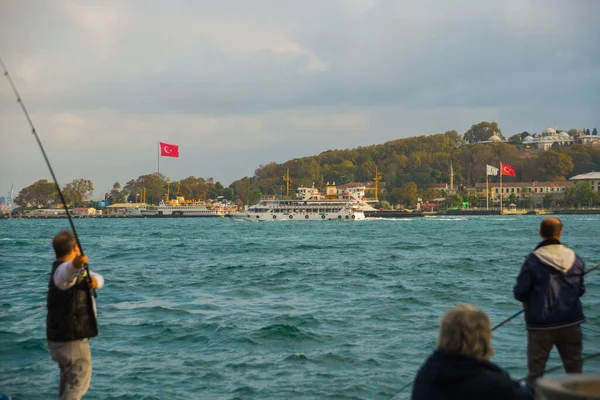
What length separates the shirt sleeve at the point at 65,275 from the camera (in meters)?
4.52

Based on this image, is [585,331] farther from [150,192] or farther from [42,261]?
[150,192]

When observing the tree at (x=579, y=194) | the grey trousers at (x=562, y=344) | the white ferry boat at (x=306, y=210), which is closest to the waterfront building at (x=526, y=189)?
the tree at (x=579, y=194)

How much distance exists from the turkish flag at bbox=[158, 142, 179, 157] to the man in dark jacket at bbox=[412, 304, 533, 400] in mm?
97927

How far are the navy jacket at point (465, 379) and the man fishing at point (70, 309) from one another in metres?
2.41

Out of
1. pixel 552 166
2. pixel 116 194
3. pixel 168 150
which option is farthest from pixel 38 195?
pixel 552 166

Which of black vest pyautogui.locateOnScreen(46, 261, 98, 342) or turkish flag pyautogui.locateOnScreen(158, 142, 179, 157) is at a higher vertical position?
turkish flag pyautogui.locateOnScreen(158, 142, 179, 157)

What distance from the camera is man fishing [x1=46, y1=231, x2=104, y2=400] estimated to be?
462 centimetres

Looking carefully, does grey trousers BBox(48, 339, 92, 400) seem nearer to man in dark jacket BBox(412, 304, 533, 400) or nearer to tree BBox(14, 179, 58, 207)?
man in dark jacket BBox(412, 304, 533, 400)

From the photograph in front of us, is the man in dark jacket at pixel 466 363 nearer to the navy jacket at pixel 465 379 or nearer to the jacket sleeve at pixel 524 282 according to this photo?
the navy jacket at pixel 465 379

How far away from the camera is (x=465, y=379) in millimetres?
3062

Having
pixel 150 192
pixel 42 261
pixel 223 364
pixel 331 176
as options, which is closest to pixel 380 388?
pixel 223 364

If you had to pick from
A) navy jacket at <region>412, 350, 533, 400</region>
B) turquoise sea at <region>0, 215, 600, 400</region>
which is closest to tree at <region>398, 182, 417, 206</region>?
turquoise sea at <region>0, 215, 600, 400</region>

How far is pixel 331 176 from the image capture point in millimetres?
175000

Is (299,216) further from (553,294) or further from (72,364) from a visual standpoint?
(72,364)
